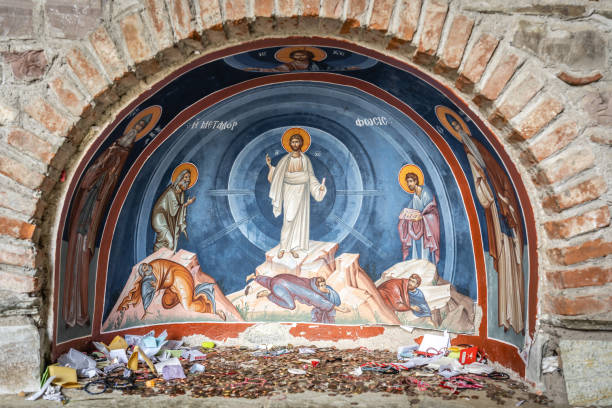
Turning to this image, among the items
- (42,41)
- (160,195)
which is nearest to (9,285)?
(42,41)

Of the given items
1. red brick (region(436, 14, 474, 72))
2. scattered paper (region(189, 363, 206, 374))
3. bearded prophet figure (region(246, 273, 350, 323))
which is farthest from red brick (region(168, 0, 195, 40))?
bearded prophet figure (region(246, 273, 350, 323))

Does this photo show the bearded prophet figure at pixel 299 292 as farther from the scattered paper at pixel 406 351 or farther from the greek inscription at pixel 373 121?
the greek inscription at pixel 373 121

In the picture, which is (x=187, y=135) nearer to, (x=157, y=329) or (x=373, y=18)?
(x=157, y=329)

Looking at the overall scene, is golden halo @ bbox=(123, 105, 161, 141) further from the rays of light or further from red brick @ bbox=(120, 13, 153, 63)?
the rays of light

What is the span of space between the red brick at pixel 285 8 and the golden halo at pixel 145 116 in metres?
1.38

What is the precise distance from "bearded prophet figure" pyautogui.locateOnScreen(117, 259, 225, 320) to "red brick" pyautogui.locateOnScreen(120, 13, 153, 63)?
2.30m

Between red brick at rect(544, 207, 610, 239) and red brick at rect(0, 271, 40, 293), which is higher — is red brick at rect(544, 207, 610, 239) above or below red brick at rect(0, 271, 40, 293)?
above

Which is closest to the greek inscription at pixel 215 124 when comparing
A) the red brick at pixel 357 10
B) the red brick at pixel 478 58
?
the red brick at pixel 357 10

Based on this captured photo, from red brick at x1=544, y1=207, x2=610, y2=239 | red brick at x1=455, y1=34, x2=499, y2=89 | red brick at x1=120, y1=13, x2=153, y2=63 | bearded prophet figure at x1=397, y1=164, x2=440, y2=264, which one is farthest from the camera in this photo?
bearded prophet figure at x1=397, y1=164, x2=440, y2=264

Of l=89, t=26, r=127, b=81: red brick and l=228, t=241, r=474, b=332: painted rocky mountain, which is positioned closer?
l=89, t=26, r=127, b=81: red brick

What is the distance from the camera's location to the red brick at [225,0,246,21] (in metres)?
3.03

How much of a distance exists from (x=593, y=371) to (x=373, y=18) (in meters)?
2.29

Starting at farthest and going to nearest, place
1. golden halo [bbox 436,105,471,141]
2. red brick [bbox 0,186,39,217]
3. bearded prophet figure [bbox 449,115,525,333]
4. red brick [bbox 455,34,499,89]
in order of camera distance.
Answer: golden halo [bbox 436,105,471,141] < bearded prophet figure [bbox 449,115,525,333] < red brick [bbox 0,186,39,217] < red brick [bbox 455,34,499,89]

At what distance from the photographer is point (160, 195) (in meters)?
4.91
